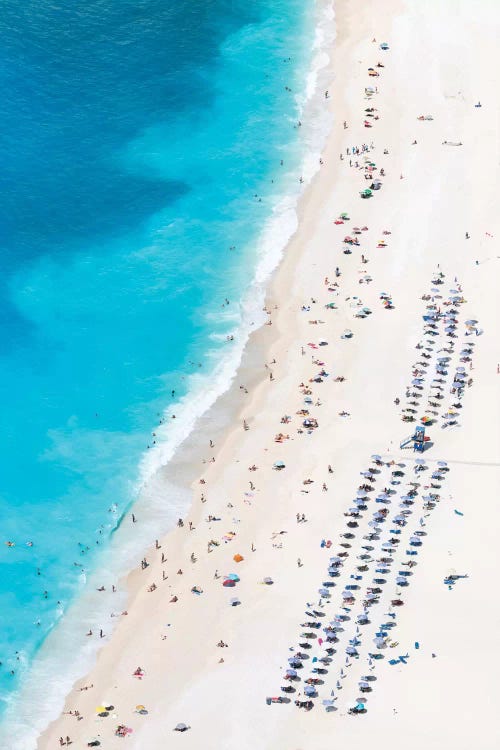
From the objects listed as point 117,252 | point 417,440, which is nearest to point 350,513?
point 417,440

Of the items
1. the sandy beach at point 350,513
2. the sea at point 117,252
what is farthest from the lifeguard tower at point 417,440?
the sea at point 117,252

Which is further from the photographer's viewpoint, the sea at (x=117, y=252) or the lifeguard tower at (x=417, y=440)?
the lifeguard tower at (x=417, y=440)

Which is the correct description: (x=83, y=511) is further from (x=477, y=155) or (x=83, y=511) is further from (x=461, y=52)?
(x=461, y=52)

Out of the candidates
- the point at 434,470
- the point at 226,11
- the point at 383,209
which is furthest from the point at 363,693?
the point at 226,11

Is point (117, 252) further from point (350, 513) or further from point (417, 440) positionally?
point (350, 513)

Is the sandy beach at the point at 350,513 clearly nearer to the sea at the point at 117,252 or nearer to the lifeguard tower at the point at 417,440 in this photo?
the lifeguard tower at the point at 417,440

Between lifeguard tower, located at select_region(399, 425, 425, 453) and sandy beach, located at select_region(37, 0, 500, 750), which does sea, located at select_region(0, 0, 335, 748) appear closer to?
sandy beach, located at select_region(37, 0, 500, 750)

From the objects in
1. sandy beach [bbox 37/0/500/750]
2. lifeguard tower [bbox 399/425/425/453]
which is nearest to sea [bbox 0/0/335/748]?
sandy beach [bbox 37/0/500/750]
